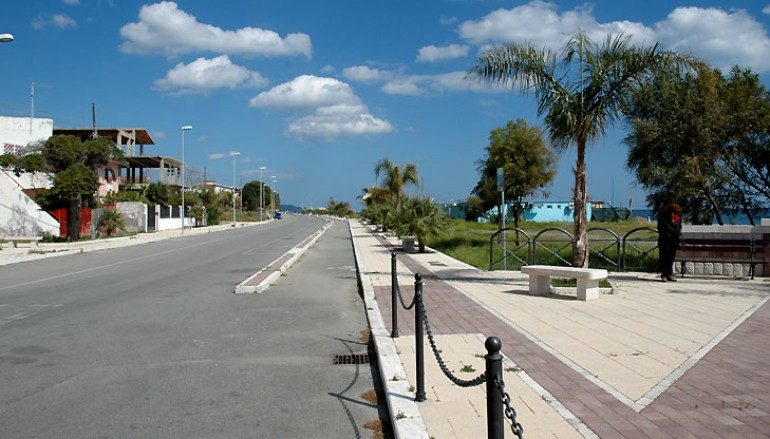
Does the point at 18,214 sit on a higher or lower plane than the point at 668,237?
higher

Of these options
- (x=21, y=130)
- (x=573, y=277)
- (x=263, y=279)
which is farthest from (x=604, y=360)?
(x=21, y=130)

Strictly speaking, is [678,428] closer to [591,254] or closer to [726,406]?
[726,406]

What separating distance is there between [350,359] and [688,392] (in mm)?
3773

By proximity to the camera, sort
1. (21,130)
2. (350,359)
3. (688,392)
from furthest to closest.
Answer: (21,130), (350,359), (688,392)

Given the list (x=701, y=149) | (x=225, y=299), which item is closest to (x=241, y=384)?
(x=225, y=299)

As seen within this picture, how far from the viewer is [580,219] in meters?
14.7

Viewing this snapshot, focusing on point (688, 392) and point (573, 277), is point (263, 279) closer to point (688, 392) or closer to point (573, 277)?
point (573, 277)

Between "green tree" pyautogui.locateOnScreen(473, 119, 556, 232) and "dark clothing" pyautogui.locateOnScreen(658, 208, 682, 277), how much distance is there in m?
14.5

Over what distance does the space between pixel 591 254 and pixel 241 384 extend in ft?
50.0

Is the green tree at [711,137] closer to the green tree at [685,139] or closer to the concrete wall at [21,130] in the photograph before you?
the green tree at [685,139]

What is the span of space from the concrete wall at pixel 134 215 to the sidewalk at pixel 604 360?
134 ft

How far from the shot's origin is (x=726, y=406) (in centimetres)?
555

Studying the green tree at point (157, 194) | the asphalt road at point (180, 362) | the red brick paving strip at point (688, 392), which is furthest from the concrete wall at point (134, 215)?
the red brick paving strip at point (688, 392)

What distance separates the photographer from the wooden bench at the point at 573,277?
11898 mm
